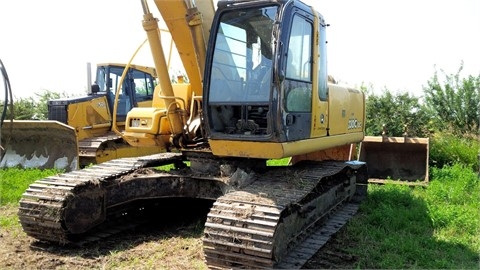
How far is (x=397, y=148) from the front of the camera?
8.38 metres

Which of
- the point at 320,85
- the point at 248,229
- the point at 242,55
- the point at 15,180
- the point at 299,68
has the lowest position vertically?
the point at 15,180

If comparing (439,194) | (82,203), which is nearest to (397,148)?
(439,194)

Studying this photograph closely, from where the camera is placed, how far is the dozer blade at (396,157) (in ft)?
26.6

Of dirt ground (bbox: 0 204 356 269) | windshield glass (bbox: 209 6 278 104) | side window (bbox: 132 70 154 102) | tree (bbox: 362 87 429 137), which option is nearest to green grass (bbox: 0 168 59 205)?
dirt ground (bbox: 0 204 356 269)

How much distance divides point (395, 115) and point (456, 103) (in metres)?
1.92

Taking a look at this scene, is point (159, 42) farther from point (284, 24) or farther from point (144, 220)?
point (144, 220)

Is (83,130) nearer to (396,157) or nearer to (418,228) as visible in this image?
(396,157)

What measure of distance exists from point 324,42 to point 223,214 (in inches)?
98.3

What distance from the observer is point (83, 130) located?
9469 millimetres

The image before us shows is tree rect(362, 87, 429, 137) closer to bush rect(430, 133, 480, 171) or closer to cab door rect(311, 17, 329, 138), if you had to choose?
bush rect(430, 133, 480, 171)

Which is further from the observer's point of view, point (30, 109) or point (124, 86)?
point (30, 109)

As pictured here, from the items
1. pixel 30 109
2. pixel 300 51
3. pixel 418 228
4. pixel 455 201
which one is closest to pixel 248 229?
pixel 300 51

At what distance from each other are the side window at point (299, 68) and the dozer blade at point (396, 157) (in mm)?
3834

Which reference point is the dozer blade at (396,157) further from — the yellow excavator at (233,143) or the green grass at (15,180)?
the green grass at (15,180)
